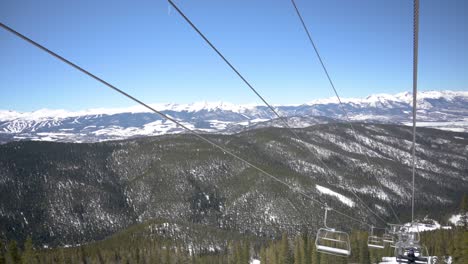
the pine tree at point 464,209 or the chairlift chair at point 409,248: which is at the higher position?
the chairlift chair at point 409,248

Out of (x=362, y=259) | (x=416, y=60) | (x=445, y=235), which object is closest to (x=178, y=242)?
(x=362, y=259)

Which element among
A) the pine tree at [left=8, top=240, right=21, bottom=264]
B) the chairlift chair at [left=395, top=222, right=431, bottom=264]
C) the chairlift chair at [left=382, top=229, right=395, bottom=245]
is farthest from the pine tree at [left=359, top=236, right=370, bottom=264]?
the pine tree at [left=8, top=240, right=21, bottom=264]

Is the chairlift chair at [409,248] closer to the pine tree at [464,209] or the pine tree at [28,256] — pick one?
the pine tree at [464,209]

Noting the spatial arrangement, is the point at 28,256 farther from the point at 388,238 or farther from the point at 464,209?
the point at 464,209

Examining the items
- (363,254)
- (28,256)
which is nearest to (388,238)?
(363,254)

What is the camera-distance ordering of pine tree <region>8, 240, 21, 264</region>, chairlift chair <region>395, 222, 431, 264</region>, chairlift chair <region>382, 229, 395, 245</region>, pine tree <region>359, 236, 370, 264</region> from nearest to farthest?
chairlift chair <region>395, 222, 431, 264</region>
chairlift chair <region>382, 229, 395, 245</region>
pine tree <region>8, 240, 21, 264</region>
pine tree <region>359, 236, 370, 264</region>

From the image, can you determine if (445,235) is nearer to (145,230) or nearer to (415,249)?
(415,249)

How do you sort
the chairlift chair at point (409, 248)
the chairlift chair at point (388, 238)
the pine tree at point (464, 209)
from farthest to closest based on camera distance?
the pine tree at point (464, 209)
the chairlift chair at point (388, 238)
the chairlift chair at point (409, 248)

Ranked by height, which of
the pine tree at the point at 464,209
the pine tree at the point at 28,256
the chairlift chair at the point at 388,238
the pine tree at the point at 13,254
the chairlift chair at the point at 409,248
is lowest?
the pine tree at the point at 28,256

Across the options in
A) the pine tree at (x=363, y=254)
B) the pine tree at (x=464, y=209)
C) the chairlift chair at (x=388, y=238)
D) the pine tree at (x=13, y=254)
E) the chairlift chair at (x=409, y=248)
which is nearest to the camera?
the chairlift chair at (x=409, y=248)

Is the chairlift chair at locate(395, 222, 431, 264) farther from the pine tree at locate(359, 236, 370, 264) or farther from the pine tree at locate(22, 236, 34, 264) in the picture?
the pine tree at locate(22, 236, 34, 264)

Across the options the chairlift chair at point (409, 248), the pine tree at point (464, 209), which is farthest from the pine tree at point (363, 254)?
the chairlift chair at point (409, 248)

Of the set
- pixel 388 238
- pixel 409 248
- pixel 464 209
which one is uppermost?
pixel 409 248

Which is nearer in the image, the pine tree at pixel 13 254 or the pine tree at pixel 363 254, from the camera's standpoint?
the pine tree at pixel 13 254
